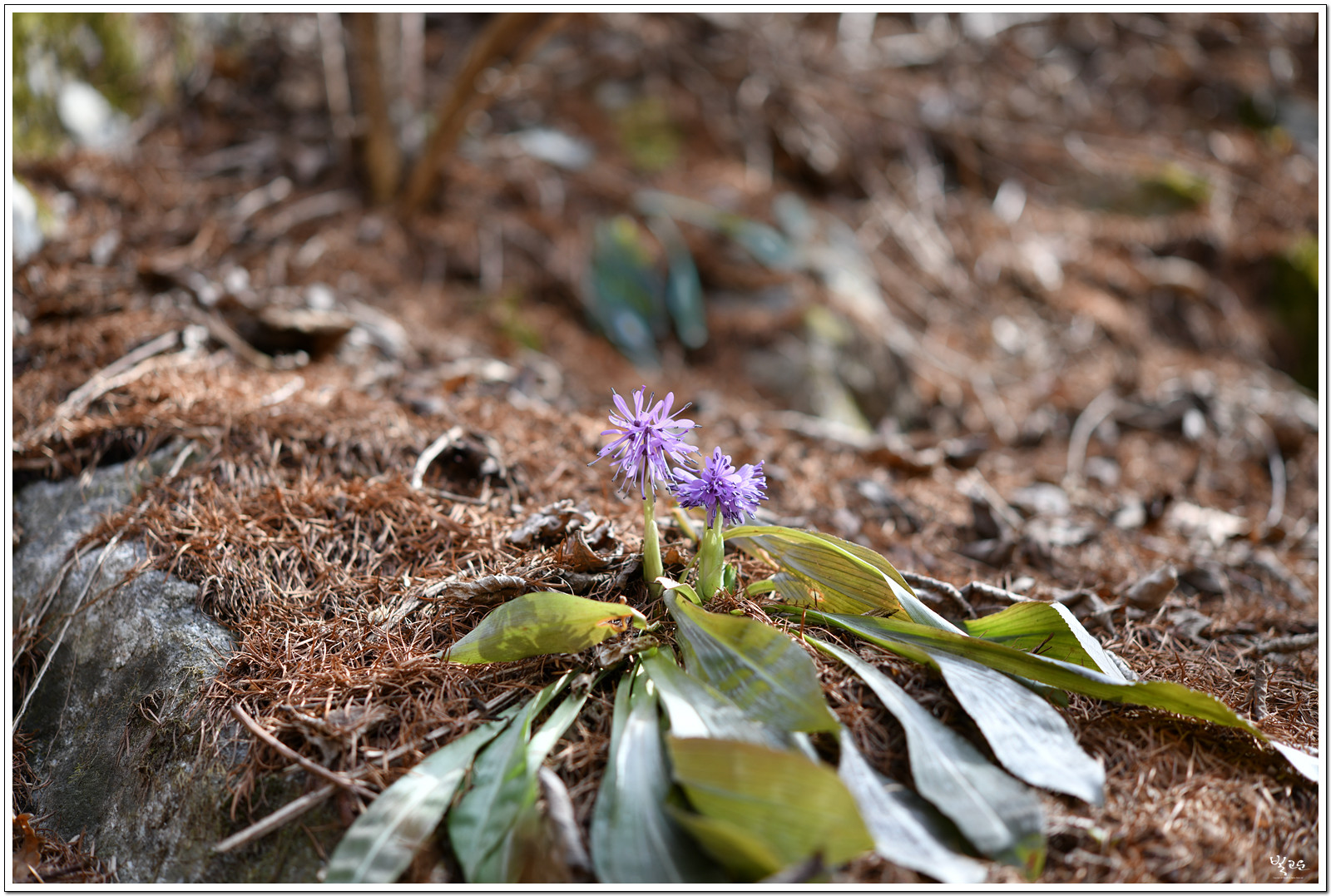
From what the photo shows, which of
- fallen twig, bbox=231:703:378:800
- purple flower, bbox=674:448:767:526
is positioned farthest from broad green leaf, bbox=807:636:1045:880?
fallen twig, bbox=231:703:378:800

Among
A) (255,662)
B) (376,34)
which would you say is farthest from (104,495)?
(376,34)

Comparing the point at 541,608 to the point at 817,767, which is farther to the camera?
the point at 541,608

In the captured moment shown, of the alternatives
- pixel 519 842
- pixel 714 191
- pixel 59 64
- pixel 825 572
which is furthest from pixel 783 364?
pixel 59 64

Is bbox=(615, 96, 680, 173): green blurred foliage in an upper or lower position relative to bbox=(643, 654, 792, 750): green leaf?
upper

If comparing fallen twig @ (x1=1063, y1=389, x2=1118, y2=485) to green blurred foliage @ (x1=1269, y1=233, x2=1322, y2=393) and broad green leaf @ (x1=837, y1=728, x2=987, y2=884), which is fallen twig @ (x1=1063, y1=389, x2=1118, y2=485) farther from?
broad green leaf @ (x1=837, y1=728, x2=987, y2=884)

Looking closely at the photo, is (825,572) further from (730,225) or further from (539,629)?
(730,225)

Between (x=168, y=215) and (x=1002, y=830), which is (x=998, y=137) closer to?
(x=168, y=215)

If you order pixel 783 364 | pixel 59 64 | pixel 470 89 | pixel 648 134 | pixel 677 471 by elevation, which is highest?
pixel 59 64
